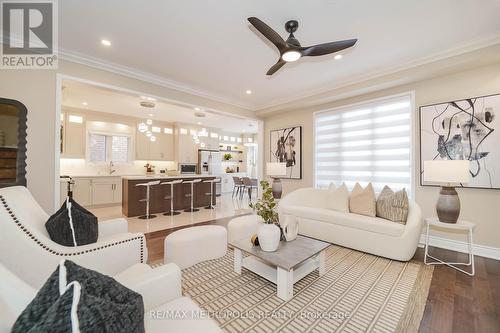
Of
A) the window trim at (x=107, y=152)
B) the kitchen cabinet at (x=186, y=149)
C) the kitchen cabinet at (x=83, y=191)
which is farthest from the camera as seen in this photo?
the kitchen cabinet at (x=186, y=149)

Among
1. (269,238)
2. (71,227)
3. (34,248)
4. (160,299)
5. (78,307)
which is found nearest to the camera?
(78,307)

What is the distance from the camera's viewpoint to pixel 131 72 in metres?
3.62

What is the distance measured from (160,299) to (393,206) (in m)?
3.13

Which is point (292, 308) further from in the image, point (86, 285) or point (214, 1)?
point (214, 1)

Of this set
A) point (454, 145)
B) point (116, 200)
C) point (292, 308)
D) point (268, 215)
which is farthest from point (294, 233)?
point (116, 200)

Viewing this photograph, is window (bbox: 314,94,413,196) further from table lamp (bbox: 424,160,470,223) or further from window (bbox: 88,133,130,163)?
window (bbox: 88,133,130,163)

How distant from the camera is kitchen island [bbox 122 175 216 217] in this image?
495 cm

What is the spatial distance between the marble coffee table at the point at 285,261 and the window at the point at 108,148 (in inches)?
242

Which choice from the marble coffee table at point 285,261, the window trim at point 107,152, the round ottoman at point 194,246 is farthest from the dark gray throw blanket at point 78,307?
the window trim at point 107,152

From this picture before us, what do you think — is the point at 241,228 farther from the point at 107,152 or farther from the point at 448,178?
the point at 107,152

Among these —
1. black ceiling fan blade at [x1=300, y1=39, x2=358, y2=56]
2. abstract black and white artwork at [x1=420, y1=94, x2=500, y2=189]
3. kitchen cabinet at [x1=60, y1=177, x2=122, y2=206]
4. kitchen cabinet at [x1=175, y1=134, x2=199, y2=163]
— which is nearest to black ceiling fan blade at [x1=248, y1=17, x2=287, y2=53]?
black ceiling fan blade at [x1=300, y1=39, x2=358, y2=56]

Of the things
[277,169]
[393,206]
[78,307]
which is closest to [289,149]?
[277,169]

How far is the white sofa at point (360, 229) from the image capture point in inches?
105

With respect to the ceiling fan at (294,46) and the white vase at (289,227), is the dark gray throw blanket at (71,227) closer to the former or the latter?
the white vase at (289,227)
